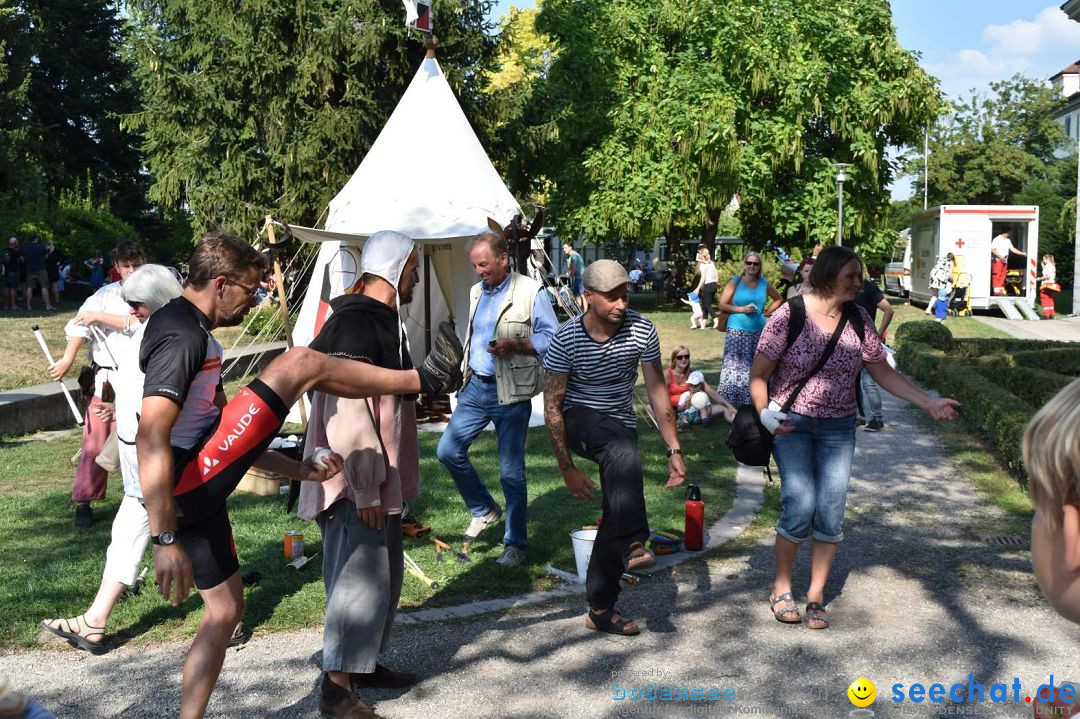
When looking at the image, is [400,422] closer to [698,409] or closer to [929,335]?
[698,409]

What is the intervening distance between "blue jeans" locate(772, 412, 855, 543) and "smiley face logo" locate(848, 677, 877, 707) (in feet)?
3.35

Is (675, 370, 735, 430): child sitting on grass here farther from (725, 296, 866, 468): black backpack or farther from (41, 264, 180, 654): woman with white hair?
(41, 264, 180, 654): woman with white hair

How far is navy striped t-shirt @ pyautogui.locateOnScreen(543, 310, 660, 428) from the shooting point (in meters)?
5.14

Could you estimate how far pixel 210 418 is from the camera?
3.70m

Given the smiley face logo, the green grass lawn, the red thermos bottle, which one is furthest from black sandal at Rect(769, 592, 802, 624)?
the green grass lawn

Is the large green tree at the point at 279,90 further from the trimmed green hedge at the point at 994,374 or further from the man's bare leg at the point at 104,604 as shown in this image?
the man's bare leg at the point at 104,604

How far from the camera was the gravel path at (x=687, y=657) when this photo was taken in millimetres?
4289

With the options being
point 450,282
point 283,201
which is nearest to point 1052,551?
point 450,282

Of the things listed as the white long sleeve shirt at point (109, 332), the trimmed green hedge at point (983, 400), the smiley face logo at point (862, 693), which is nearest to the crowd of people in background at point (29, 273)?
the trimmed green hedge at point (983, 400)

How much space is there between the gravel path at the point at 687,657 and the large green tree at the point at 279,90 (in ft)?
72.6

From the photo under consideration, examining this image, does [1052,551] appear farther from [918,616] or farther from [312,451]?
[918,616]

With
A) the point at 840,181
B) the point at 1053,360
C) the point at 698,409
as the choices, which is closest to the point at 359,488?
the point at 698,409

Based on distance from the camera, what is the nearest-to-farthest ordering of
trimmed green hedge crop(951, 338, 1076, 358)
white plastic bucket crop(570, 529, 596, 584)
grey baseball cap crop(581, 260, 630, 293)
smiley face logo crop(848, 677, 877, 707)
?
smiley face logo crop(848, 677, 877, 707)
grey baseball cap crop(581, 260, 630, 293)
white plastic bucket crop(570, 529, 596, 584)
trimmed green hedge crop(951, 338, 1076, 358)

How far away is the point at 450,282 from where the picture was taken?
535 inches
